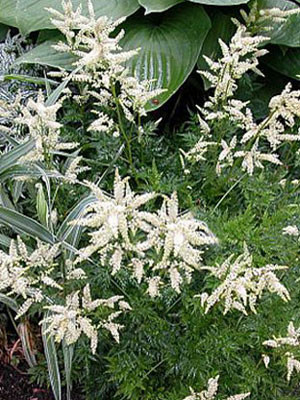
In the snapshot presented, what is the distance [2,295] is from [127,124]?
77cm

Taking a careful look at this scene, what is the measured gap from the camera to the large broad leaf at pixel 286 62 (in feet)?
7.80

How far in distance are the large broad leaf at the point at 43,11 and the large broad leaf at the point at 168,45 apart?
0.09 m

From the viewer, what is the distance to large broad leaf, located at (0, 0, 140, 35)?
2.16 m

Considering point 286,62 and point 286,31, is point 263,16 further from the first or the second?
point 286,62

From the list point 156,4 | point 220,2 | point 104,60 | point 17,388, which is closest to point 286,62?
point 220,2

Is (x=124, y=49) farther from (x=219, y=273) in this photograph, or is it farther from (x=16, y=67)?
(x=219, y=273)

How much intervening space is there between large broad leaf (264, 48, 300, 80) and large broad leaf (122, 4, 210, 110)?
42 centimetres

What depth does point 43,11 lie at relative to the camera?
2.19 metres

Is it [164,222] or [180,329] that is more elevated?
[164,222]

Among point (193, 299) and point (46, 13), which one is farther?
point (46, 13)

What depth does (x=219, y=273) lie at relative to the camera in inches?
48.1

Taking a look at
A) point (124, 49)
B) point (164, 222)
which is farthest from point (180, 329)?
point (124, 49)

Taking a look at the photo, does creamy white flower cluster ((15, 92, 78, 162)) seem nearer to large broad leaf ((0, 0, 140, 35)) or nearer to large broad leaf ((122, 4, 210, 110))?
large broad leaf ((122, 4, 210, 110))

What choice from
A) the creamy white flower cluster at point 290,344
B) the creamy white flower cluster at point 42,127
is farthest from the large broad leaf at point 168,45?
the creamy white flower cluster at point 290,344
